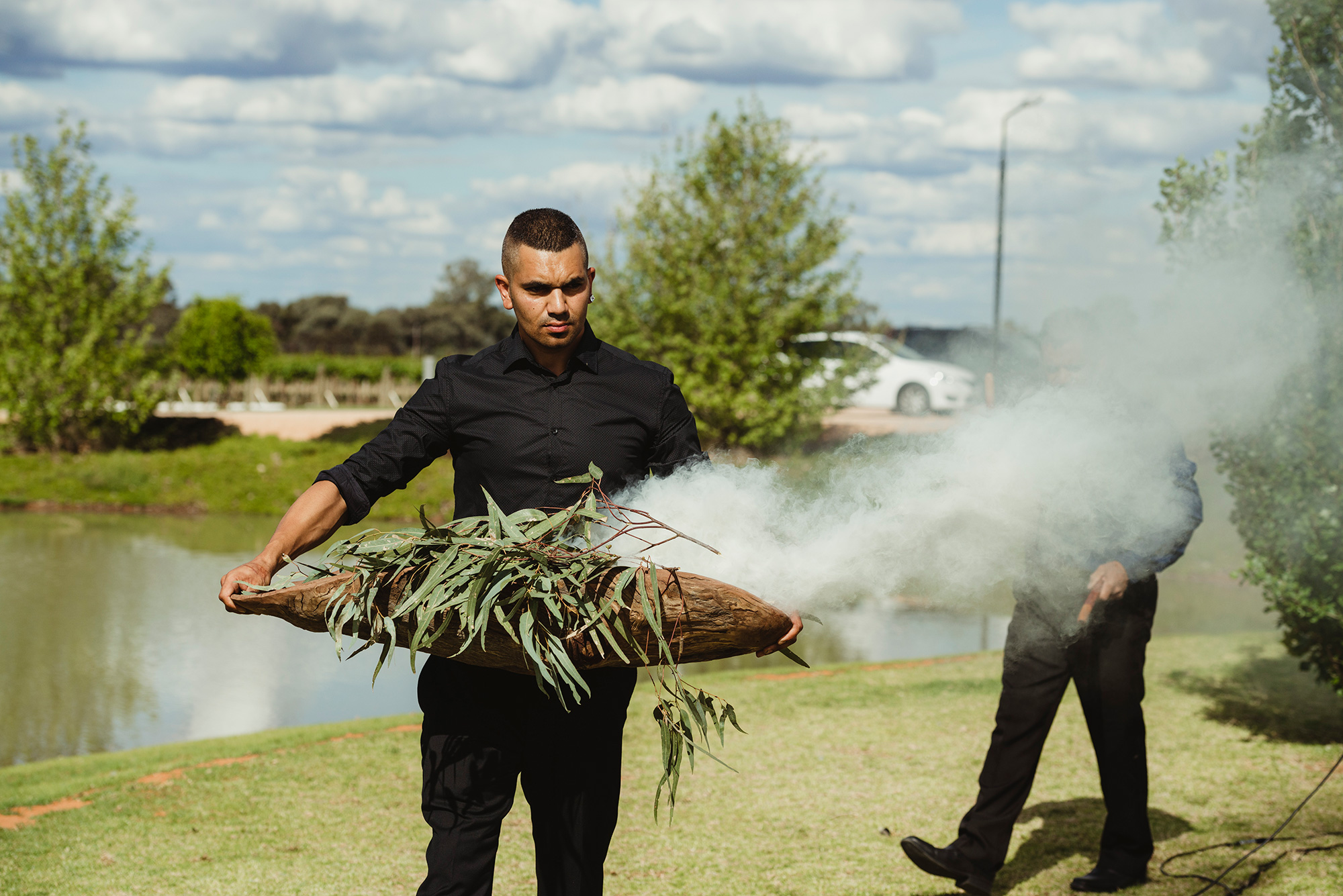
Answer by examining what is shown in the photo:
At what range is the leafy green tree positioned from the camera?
131ft

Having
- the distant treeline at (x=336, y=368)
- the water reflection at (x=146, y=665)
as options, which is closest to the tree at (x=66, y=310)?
the water reflection at (x=146, y=665)

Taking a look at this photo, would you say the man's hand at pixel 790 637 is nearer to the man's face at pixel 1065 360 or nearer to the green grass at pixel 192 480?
the man's face at pixel 1065 360

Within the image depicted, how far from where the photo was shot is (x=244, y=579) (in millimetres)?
2719

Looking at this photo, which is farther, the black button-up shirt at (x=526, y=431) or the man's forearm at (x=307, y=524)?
the black button-up shirt at (x=526, y=431)

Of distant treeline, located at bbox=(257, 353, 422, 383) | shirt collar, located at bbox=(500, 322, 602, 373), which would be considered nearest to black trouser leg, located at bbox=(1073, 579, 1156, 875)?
shirt collar, located at bbox=(500, 322, 602, 373)

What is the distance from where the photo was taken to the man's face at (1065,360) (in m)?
4.48

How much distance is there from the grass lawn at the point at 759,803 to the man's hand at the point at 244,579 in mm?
2363

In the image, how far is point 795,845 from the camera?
16.9ft

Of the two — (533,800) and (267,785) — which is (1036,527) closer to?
(533,800)

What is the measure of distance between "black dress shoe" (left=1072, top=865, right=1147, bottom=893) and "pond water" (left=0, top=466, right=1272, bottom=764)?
6.37 meters

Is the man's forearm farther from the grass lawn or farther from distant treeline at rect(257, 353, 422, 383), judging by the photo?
distant treeline at rect(257, 353, 422, 383)

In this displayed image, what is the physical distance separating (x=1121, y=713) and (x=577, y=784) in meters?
2.43

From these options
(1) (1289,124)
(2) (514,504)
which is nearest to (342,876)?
(2) (514,504)

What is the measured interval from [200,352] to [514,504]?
40648 mm
